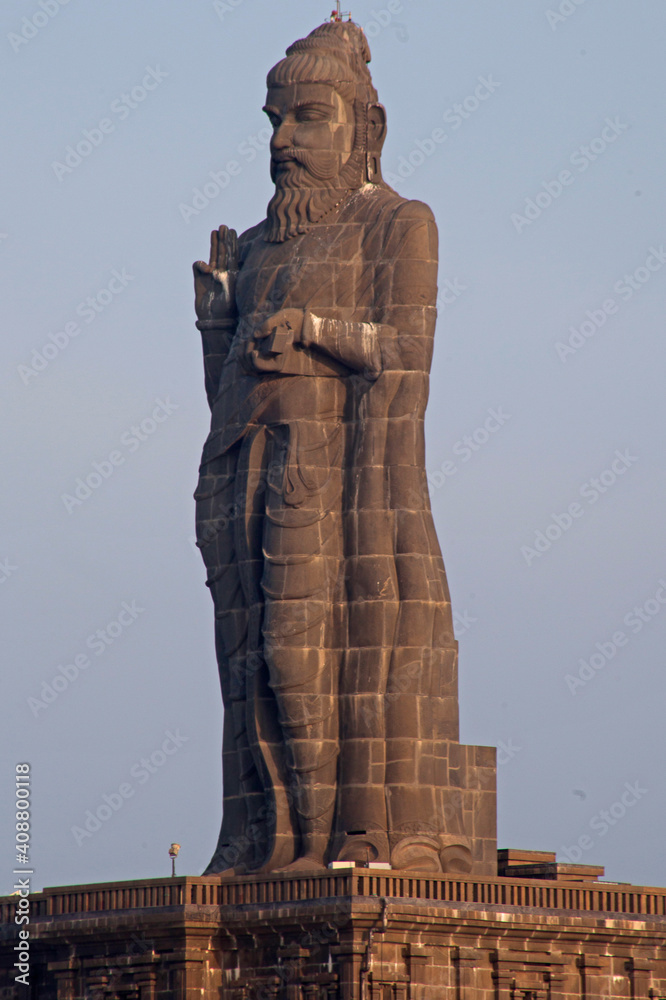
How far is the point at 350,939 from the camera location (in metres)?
43.1

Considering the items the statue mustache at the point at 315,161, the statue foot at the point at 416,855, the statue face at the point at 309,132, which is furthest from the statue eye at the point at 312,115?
the statue foot at the point at 416,855

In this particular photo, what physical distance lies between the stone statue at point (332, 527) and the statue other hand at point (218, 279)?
397mm

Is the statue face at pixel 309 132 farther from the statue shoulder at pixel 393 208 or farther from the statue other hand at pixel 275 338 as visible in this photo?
the statue other hand at pixel 275 338

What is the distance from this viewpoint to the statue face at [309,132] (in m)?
46.9

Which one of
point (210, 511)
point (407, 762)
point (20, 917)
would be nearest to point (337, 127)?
point (210, 511)

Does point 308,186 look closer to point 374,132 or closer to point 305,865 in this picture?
point 374,132

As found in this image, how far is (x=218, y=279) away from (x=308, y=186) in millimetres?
2148

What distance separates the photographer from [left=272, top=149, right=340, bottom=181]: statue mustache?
46.9m

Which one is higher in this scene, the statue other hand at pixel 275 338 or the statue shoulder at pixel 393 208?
the statue shoulder at pixel 393 208

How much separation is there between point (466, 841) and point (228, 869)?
3571 mm

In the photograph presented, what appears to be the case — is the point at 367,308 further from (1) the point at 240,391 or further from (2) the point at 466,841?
(2) the point at 466,841

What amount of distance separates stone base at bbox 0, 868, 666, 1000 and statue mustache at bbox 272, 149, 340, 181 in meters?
10.8

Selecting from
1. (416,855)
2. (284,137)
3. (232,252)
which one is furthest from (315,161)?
(416,855)

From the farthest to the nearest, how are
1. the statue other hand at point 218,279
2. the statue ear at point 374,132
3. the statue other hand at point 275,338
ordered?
the statue other hand at point 218,279 < the statue ear at point 374,132 < the statue other hand at point 275,338
